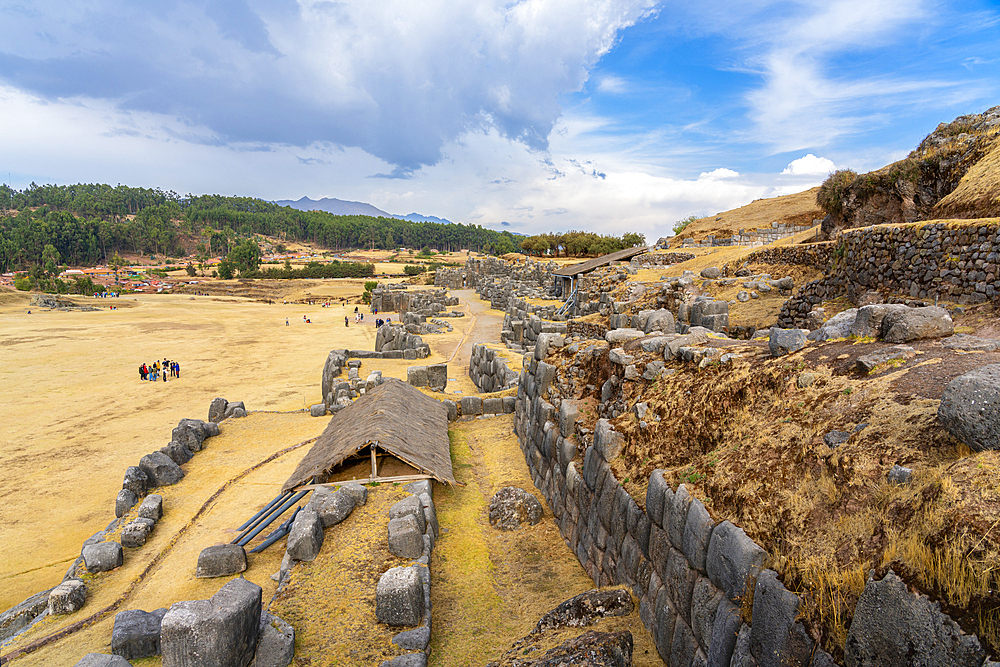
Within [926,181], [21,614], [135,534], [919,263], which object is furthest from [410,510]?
[926,181]

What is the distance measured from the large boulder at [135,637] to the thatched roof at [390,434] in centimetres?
478

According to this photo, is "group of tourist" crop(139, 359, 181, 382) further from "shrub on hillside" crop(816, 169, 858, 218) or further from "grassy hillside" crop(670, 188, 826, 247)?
"grassy hillside" crop(670, 188, 826, 247)

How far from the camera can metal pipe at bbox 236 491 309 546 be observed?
11926 mm

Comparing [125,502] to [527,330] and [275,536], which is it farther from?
[527,330]

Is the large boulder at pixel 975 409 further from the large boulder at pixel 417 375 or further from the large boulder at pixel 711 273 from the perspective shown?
the large boulder at pixel 711 273

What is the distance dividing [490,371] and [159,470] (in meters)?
13.9

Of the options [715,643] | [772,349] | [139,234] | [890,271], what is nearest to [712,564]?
[715,643]

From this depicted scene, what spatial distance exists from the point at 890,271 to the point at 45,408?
36.8 m

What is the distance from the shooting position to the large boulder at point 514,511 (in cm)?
1248

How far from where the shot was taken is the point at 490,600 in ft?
32.1

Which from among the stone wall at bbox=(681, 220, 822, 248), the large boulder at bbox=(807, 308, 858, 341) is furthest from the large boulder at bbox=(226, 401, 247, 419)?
the stone wall at bbox=(681, 220, 822, 248)

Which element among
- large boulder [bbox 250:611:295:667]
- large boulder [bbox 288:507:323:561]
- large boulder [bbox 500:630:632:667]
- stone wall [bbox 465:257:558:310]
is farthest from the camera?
stone wall [bbox 465:257:558:310]

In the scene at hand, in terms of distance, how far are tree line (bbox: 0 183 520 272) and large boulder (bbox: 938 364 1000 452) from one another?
105 meters

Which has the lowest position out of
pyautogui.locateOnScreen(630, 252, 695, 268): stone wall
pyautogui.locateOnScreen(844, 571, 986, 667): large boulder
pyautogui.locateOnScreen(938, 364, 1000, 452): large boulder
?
pyautogui.locateOnScreen(844, 571, 986, 667): large boulder
